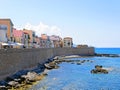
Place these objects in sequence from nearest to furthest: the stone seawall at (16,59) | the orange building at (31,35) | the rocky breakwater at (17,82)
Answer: the rocky breakwater at (17,82), the stone seawall at (16,59), the orange building at (31,35)

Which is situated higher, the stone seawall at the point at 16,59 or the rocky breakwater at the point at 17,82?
the stone seawall at the point at 16,59

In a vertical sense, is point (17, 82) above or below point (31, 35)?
below

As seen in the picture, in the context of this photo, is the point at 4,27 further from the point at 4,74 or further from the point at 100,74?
the point at 4,74

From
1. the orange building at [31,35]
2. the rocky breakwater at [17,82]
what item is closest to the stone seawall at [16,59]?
the rocky breakwater at [17,82]

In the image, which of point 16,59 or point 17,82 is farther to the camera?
point 16,59

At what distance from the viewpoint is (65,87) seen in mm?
40688

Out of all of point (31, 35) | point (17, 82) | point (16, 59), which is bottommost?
point (17, 82)

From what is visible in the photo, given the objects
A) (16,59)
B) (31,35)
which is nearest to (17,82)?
(16,59)

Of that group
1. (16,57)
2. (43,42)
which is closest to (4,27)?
(16,57)

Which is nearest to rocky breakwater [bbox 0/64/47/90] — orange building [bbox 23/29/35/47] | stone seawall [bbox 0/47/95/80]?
stone seawall [bbox 0/47/95/80]

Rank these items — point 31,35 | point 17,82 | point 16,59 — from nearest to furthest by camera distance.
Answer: point 17,82 → point 16,59 → point 31,35

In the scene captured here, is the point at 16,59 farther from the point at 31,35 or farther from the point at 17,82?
the point at 31,35

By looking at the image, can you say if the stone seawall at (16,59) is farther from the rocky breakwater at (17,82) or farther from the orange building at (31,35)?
the orange building at (31,35)

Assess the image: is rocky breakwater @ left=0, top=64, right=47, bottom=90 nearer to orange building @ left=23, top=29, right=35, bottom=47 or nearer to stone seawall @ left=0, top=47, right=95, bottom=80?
stone seawall @ left=0, top=47, right=95, bottom=80
